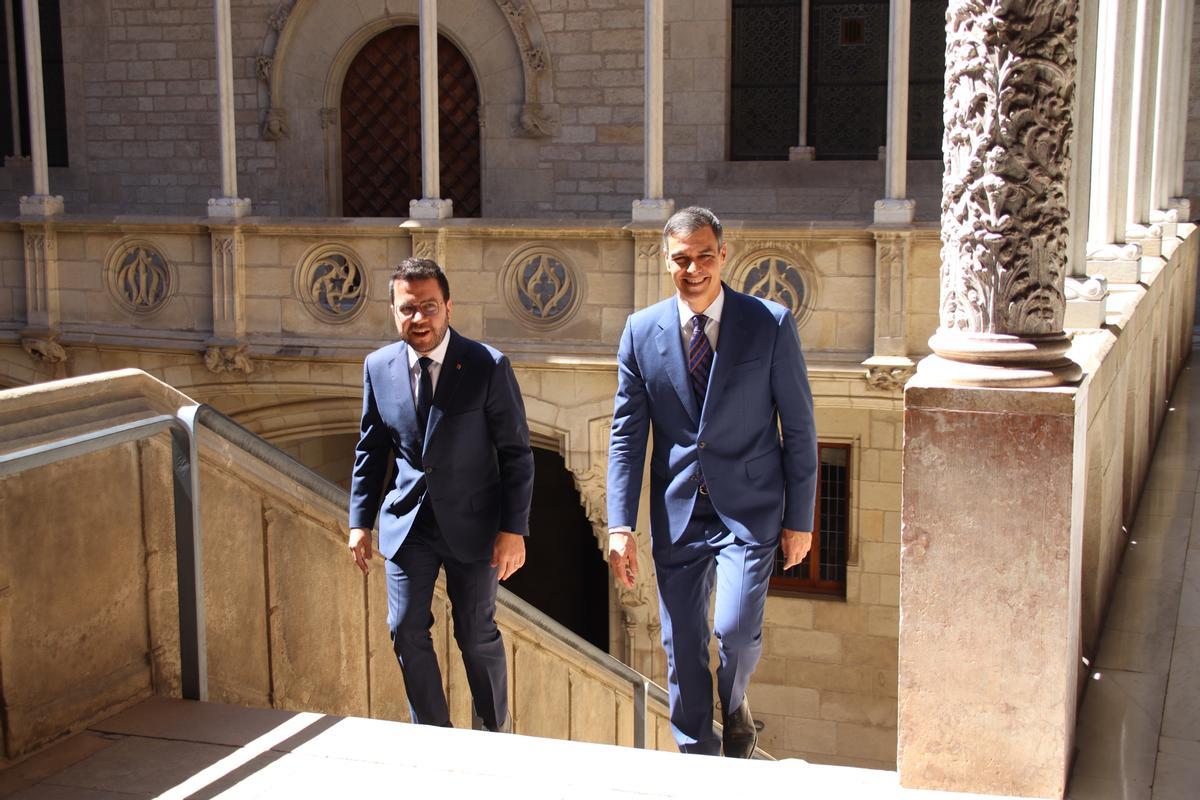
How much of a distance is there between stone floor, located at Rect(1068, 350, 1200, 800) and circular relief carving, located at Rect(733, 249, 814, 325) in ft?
11.5

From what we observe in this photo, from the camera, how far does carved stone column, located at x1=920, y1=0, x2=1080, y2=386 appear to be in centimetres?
315

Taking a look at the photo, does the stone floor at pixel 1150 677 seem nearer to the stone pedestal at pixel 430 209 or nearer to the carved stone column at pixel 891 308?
the carved stone column at pixel 891 308

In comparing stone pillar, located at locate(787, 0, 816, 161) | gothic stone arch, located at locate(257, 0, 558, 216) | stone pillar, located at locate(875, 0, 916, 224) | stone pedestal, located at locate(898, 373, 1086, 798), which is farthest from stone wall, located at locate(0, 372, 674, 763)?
gothic stone arch, located at locate(257, 0, 558, 216)

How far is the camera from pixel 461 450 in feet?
13.1

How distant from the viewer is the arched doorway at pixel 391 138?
1409cm

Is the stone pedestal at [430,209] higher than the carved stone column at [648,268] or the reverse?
higher

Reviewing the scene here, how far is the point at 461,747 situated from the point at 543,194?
34.3 feet

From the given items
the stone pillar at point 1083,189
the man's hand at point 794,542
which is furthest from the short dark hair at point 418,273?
the stone pillar at point 1083,189

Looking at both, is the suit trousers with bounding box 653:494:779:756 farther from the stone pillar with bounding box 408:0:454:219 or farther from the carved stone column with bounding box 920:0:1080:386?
A: the stone pillar with bounding box 408:0:454:219

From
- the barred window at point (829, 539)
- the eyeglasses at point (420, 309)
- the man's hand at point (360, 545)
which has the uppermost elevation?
the eyeglasses at point (420, 309)

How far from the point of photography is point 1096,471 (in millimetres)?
4137

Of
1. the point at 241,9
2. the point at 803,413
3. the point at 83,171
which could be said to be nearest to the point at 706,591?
the point at 803,413

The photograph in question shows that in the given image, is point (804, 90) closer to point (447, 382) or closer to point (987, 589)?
point (447, 382)

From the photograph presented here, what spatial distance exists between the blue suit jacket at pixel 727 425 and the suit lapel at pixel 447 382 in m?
0.51
